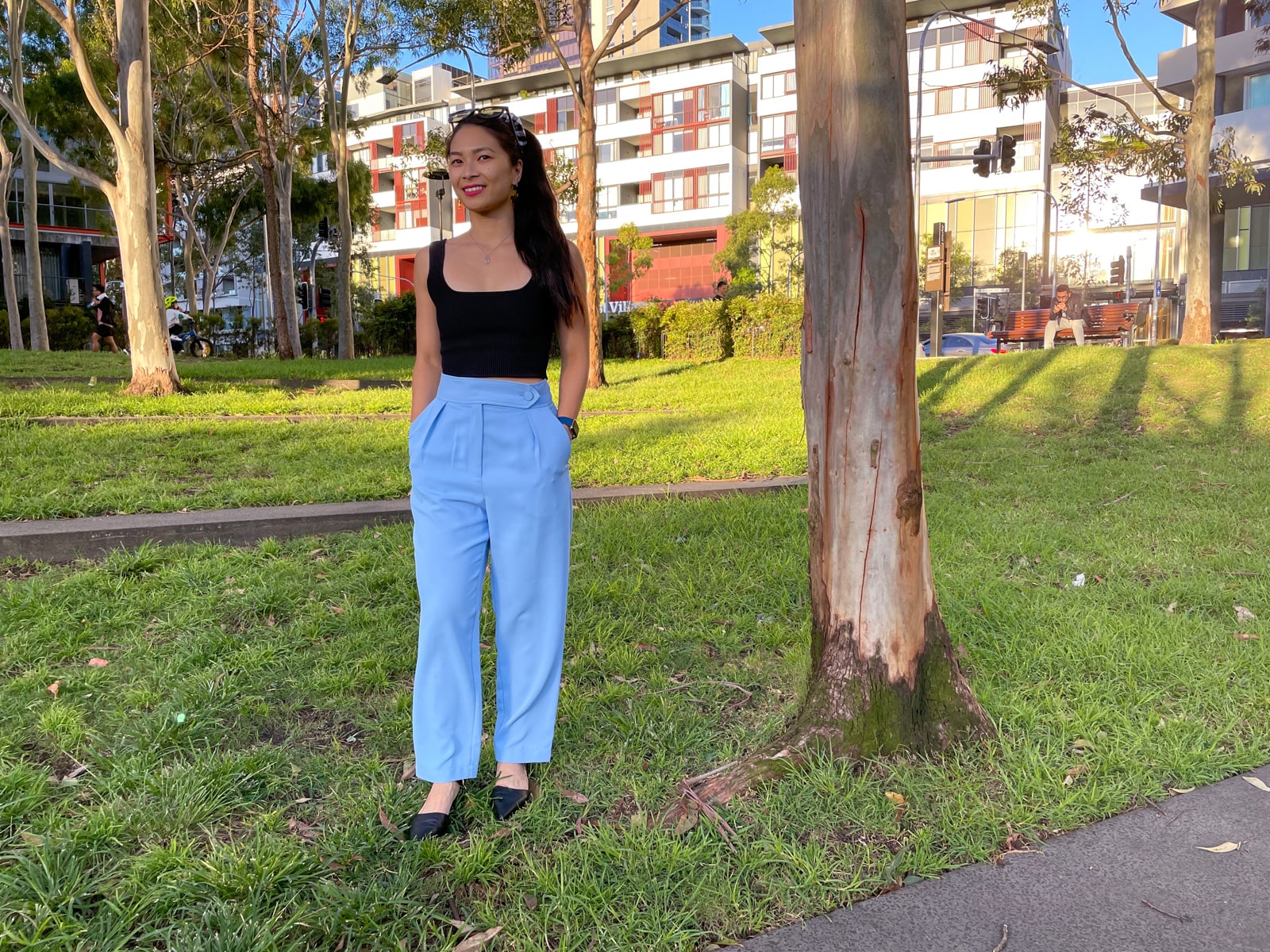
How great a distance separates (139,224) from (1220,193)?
24717 millimetres

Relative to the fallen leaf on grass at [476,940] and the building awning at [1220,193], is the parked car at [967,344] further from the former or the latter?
the fallen leaf on grass at [476,940]

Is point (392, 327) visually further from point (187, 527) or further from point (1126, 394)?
point (187, 527)

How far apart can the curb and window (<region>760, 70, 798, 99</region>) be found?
48.9m

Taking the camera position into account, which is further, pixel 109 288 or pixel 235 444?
pixel 109 288

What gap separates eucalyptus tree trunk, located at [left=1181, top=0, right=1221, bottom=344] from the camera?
15867mm

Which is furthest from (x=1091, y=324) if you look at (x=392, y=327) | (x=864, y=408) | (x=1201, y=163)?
(x=864, y=408)

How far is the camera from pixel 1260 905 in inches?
90.3

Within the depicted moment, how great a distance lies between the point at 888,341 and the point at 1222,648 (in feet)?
7.40

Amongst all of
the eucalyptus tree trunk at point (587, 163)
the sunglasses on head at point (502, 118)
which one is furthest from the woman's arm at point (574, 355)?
the eucalyptus tree trunk at point (587, 163)

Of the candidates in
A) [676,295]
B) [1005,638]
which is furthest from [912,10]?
[1005,638]

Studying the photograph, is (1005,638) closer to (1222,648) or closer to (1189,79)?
(1222,648)

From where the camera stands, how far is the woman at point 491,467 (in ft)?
8.58

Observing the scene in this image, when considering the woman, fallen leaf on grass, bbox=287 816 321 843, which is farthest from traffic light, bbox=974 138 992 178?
fallen leaf on grass, bbox=287 816 321 843

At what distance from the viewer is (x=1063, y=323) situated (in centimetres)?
2234
